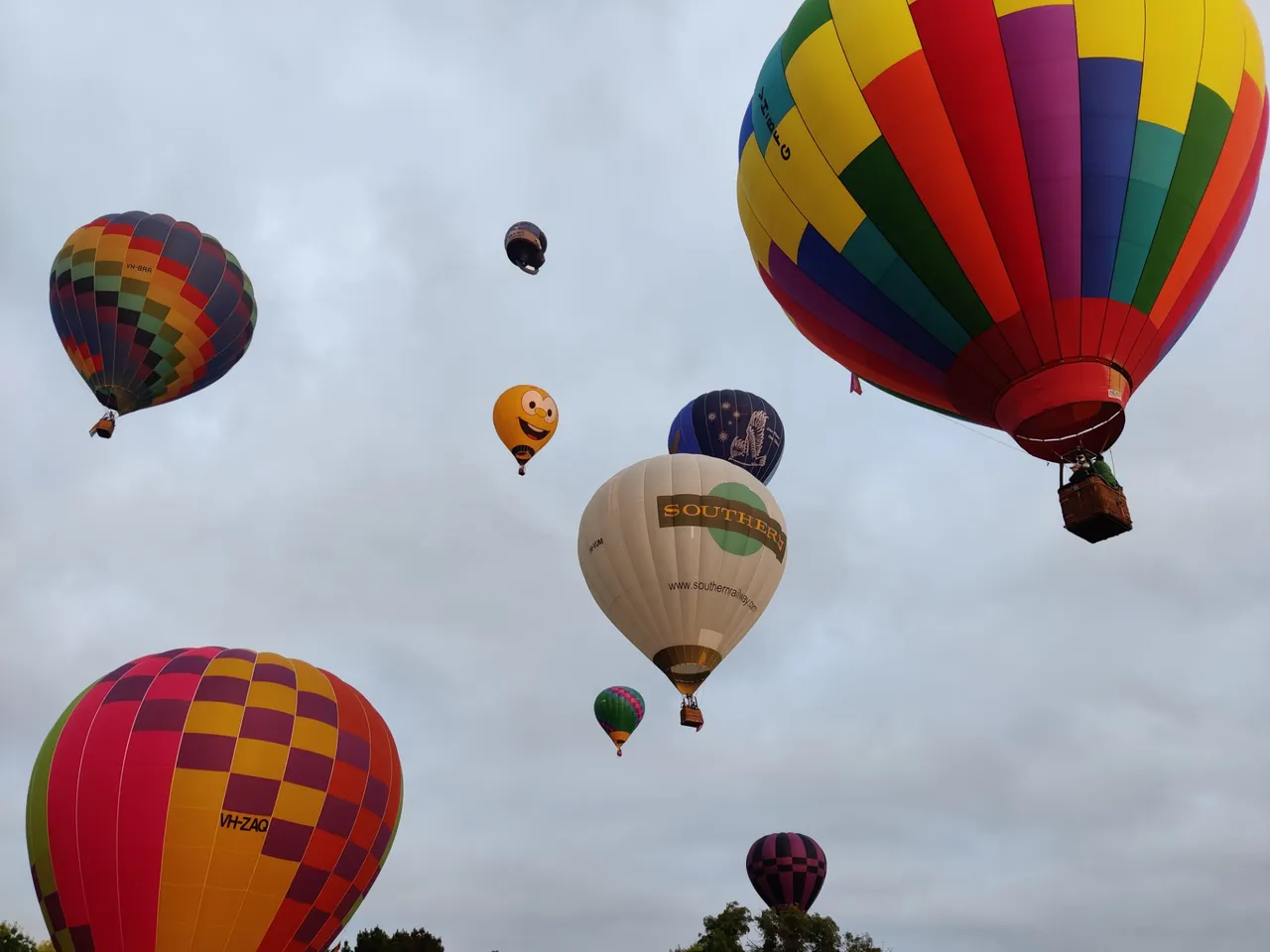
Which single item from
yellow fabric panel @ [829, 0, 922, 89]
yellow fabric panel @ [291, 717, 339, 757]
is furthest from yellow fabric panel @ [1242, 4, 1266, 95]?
yellow fabric panel @ [291, 717, 339, 757]

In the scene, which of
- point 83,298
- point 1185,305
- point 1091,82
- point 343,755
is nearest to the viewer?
point 1091,82

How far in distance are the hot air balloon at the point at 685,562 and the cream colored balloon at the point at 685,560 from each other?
2 centimetres

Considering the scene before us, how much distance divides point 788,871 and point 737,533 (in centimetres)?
1549

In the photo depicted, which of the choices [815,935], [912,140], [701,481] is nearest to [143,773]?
[701,481]

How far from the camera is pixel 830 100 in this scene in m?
10.4

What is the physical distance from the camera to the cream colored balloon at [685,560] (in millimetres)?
17938

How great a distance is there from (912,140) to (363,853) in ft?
41.2

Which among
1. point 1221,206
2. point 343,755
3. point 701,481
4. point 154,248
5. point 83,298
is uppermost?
point 154,248

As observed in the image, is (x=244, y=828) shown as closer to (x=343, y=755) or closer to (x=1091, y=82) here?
(x=343, y=755)

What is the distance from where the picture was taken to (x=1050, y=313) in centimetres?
961

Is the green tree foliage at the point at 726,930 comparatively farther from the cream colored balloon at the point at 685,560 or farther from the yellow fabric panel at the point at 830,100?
the yellow fabric panel at the point at 830,100

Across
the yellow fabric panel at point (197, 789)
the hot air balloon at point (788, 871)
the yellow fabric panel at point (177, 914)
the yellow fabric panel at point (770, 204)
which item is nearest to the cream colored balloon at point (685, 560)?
the yellow fabric panel at point (197, 789)

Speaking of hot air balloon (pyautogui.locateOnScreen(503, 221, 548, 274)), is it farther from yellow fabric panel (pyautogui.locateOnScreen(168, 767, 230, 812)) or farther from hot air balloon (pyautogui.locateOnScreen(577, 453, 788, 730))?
yellow fabric panel (pyautogui.locateOnScreen(168, 767, 230, 812))

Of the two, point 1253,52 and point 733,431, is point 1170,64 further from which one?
point 733,431
